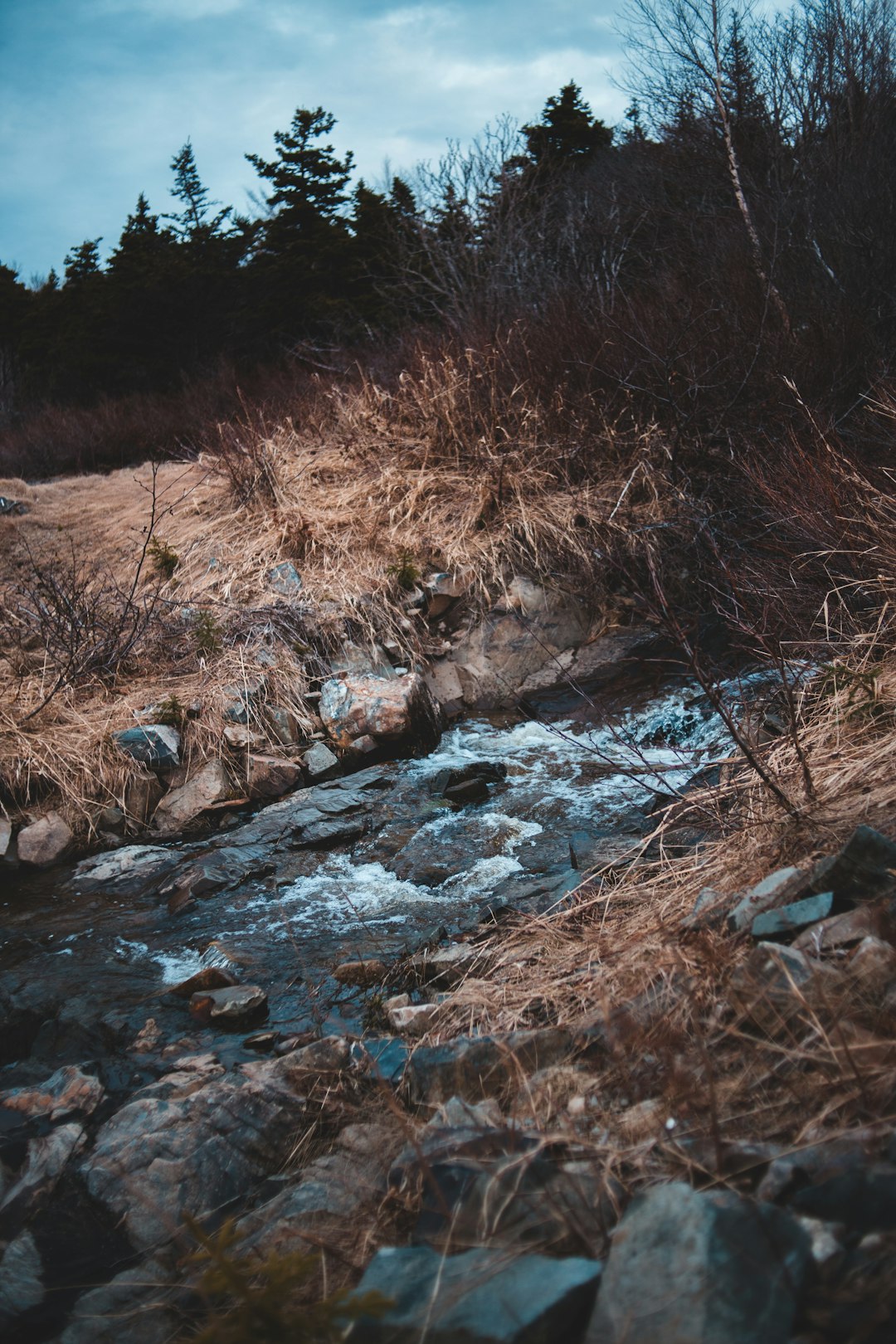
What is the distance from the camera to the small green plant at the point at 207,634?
493 cm

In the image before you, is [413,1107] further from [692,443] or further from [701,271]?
[701,271]

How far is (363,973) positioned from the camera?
2629 millimetres

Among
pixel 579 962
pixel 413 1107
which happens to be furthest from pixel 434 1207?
pixel 579 962

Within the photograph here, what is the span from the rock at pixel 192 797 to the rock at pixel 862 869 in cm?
322

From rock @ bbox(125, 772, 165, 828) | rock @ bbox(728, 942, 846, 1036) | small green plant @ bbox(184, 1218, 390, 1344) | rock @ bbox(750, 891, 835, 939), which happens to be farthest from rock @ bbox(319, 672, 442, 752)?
small green plant @ bbox(184, 1218, 390, 1344)

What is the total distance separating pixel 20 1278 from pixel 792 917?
1.73m

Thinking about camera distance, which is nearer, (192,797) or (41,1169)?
(41,1169)

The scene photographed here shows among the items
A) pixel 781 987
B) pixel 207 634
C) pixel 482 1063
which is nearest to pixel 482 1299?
pixel 482 1063

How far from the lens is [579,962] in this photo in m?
2.05

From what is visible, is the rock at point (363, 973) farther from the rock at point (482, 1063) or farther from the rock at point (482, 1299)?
the rock at point (482, 1299)

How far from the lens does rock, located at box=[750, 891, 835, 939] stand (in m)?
Result: 1.68

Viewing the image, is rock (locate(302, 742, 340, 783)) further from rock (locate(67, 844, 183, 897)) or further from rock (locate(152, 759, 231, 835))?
rock (locate(67, 844, 183, 897))

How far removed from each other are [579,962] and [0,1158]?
145 cm

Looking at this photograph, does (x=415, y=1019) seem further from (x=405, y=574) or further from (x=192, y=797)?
(x=405, y=574)
